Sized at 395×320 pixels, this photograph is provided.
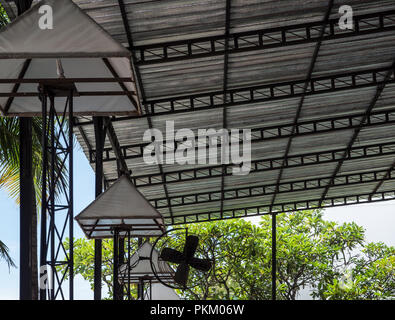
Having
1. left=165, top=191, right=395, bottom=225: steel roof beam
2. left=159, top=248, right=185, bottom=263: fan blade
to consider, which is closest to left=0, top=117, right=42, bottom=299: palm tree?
left=159, top=248, right=185, bottom=263: fan blade

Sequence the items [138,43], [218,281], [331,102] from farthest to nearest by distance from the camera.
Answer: [218,281] → [331,102] → [138,43]

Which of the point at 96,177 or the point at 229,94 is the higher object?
the point at 229,94

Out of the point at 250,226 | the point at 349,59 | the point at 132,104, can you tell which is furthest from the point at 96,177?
the point at 250,226

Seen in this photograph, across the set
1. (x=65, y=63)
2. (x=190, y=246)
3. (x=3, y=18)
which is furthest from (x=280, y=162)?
(x=65, y=63)

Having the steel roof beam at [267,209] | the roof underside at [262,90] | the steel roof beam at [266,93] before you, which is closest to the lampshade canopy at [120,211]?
the roof underside at [262,90]

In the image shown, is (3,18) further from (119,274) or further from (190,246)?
(119,274)

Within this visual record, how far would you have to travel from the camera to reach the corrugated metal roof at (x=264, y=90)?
47.9 feet

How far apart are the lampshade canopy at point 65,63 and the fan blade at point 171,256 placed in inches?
129

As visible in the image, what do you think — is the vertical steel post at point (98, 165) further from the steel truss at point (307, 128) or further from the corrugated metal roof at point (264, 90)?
the steel truss at point (307, 128)
